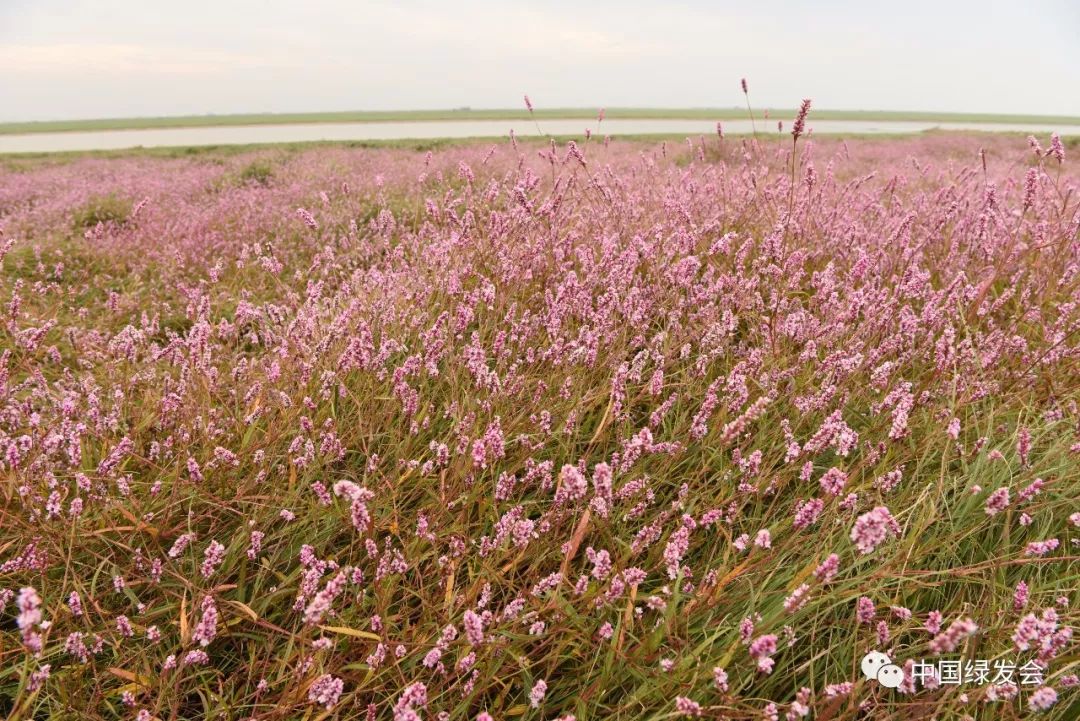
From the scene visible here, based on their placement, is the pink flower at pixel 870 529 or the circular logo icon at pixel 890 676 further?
the circular logo icon at pixel 890 676

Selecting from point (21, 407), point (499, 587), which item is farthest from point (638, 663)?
point (21, 407)

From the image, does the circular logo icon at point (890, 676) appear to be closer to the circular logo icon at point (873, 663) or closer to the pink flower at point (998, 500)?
the circular logo icon at point (873, 663)

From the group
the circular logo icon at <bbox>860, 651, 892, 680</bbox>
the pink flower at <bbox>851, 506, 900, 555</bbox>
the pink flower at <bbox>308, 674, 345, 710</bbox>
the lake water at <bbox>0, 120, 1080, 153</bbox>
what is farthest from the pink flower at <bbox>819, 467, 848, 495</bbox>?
the lake water at <bbox>0, 120, 1080, 153</bbox>

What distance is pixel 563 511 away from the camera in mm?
1797

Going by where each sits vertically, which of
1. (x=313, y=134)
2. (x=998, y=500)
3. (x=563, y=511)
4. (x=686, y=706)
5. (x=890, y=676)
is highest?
(x=313, y=134)

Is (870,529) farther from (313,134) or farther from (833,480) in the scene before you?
(313,134)

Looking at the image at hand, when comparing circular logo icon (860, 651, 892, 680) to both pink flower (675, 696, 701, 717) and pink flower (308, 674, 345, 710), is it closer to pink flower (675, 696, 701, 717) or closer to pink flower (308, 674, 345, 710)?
pink flower (675, 696, 701, 717)

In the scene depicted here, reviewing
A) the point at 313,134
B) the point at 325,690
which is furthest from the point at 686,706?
the point at 313,134

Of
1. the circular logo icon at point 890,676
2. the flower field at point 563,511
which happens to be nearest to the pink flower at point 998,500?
the flower field at point 563,511

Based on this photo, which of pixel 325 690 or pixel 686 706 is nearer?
pixel 686 706

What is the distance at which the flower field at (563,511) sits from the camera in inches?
57.4

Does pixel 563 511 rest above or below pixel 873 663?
above

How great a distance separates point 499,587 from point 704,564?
67cm

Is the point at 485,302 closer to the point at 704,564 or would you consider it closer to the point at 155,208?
the point at 704,564
